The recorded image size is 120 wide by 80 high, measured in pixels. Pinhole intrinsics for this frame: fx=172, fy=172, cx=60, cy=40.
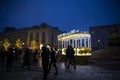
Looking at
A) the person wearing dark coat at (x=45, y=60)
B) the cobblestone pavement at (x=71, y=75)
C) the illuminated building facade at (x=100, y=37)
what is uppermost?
the illuminated building facade at (x=100, y=37)

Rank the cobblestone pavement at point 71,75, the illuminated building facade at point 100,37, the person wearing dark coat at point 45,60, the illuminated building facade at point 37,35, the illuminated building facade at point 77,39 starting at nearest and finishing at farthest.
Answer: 1. the person wearing dark coat at point 45,60
2. the cobblestone pavement at point 71,75
3. the illuminated building facade at point 77,39
4. the illuminated building facade at point 37,35
5. the illuminated building facade at point 100,37

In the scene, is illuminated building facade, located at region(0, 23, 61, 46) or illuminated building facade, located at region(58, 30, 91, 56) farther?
illuminated building facade, located at region(0, 23, 61, 46)

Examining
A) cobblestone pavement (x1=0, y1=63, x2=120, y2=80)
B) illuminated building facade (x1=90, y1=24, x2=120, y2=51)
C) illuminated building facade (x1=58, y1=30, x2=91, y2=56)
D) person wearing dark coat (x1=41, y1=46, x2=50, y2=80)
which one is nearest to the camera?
person wearing dark coat (x1=41, y1=46, x2=50, y2=80)

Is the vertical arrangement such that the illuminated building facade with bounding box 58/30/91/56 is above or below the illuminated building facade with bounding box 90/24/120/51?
below

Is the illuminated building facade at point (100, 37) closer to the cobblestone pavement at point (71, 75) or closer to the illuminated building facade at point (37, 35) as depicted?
the illuminated building facade at point (37, 35)

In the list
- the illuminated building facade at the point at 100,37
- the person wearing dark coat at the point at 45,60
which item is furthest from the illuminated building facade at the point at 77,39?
the illuminated building facade at the point at 100,37

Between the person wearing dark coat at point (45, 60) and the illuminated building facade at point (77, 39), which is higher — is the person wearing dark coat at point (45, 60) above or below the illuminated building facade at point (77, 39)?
below

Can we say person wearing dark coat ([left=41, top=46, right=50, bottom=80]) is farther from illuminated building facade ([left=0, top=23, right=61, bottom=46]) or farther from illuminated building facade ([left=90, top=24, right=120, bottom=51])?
illuminated building facade ([left=90, top=24, right=120, bottom=51])

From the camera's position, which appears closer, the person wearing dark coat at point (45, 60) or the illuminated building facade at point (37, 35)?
the person wearing dark coat at point (45, 60)

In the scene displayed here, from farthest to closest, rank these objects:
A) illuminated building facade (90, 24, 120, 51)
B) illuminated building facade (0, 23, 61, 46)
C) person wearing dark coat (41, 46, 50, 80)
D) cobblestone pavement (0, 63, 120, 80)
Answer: illuminated building facade (90, 24, 120, 51)
illuminated building facade (0, 23, 61, 46)
cobblestone pavement (0, 63, 120, 80)
person wearing dark coat (41, 46, 50, 80)

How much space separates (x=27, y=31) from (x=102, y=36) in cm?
3705

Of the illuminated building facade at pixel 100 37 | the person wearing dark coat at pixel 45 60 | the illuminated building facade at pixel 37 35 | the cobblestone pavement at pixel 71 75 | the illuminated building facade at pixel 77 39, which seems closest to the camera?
the person wearing dark coat at pixel 45 60

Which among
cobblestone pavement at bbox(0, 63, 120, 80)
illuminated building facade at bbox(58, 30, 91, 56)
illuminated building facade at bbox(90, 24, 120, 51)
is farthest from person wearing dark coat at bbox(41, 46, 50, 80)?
illuminated building facade at bbox(90, 24, 120, 51)

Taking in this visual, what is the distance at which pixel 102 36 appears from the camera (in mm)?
82312
